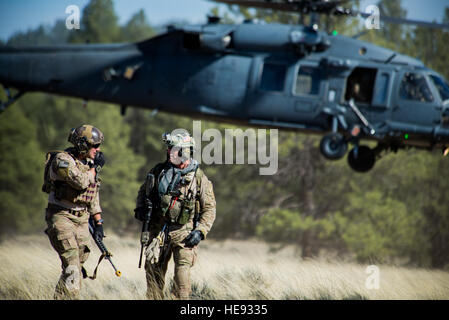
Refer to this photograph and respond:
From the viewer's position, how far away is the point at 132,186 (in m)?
26.0

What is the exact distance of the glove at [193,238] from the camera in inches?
225

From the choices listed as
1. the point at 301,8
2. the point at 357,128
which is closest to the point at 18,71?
the point at 301,8

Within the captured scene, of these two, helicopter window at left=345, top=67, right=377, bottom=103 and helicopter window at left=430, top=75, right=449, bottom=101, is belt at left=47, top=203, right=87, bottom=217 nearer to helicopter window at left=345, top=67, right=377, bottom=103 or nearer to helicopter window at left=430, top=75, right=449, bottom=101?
helicopter window at left=345, top=67, right=377, bottom=103

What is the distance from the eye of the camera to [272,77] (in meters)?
9.49

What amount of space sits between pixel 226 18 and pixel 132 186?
9464 millimetres

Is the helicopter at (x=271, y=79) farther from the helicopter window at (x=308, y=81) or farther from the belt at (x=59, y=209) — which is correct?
the belt at (x=59, y=209)

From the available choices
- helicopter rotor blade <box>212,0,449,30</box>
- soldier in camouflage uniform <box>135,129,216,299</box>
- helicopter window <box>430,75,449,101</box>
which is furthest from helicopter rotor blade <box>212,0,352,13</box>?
soldier in camouflage uniform <box>135,129,216,299</box>

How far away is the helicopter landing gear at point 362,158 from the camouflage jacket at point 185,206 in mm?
4553

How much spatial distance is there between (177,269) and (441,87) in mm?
5945

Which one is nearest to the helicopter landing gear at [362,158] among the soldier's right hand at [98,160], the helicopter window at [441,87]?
the helicopter window at [441,87]

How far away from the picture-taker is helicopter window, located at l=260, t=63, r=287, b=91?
9445 mm

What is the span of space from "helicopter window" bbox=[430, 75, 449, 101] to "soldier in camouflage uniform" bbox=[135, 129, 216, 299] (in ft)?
16.9

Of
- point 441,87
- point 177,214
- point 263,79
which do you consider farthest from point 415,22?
point 177,214

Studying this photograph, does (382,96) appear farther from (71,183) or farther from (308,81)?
(71,183)
